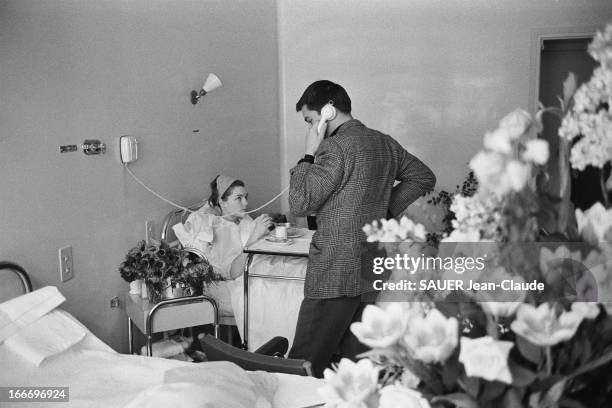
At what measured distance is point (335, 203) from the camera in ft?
7.75

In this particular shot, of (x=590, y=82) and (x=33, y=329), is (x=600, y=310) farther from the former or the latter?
(x=33, y=329)

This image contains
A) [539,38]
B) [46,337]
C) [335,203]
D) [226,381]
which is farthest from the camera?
[539,38]

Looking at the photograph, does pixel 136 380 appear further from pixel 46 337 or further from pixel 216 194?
pixel 216 194

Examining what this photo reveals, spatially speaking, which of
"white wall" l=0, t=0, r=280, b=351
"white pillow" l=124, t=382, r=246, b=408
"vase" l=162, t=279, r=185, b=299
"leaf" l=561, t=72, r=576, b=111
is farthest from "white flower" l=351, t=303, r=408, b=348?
"vase" l=162, t=279, r=185, b=299

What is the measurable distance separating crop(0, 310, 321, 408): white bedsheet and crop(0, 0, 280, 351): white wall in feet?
1.72

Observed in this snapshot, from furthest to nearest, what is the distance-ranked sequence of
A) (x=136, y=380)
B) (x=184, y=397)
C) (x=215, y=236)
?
(x=215, y=236) → (x=136, y=380) → (x=184, y=397)

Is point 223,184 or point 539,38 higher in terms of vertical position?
point 539,38

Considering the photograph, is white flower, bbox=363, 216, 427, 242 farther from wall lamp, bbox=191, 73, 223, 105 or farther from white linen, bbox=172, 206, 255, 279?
wall lamp, bbox=191, 73, 223, 105

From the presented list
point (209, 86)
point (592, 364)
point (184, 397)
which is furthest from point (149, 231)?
point (592, 364)

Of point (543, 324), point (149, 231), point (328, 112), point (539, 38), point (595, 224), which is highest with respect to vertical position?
point (539, 38)

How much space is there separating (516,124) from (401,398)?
348 mm

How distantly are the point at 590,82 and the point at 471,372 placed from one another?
1.21 ft

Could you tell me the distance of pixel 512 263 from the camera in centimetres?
77

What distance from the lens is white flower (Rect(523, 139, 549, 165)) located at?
2.16ft
